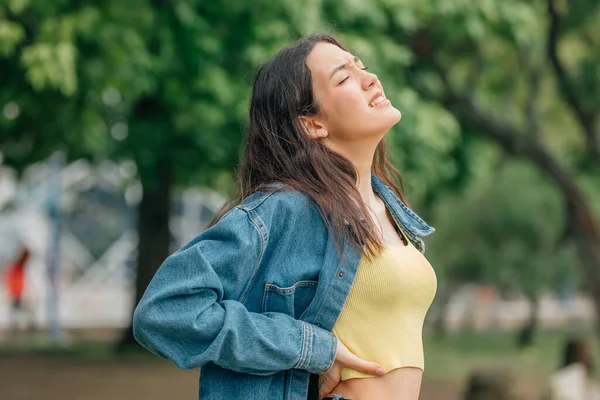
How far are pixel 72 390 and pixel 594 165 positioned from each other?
880cm

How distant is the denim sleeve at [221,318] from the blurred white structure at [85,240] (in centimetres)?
2755

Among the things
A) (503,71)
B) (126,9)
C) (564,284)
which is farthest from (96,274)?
(126,9)

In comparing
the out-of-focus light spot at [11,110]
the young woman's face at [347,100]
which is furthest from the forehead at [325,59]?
the out-of-focus light spot at [11,110]

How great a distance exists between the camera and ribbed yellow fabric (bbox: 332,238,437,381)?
284cm

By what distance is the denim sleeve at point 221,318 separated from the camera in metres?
2.67

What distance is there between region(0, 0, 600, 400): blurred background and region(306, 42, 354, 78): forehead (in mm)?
755

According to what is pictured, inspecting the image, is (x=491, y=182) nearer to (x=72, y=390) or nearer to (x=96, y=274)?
(x=72, y=390)

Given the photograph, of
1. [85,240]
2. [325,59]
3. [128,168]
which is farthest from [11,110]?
[85,240]

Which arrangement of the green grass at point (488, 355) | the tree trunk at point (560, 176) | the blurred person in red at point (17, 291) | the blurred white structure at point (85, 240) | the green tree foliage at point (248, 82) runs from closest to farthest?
1. the green tree foliage at point (248, 82)
2. the tree trunk at point (560, 176)
3. the green grass at point (488, 355)
4. the blurred person in red at point (17, 291)
5. the blurred white structure at point (85, 240)

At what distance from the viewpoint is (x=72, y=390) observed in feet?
44.7

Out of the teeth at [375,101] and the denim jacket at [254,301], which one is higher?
the teeth at [375,101]

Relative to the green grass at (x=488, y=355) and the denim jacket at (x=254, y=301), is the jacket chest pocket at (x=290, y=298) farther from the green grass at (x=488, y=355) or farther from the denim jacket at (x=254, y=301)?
the green grass at (x=488, y=355)

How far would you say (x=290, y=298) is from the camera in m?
2.82

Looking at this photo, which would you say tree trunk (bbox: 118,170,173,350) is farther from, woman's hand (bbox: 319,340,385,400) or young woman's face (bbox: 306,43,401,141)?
woman's hand (bbox: 319,340,385,400)
